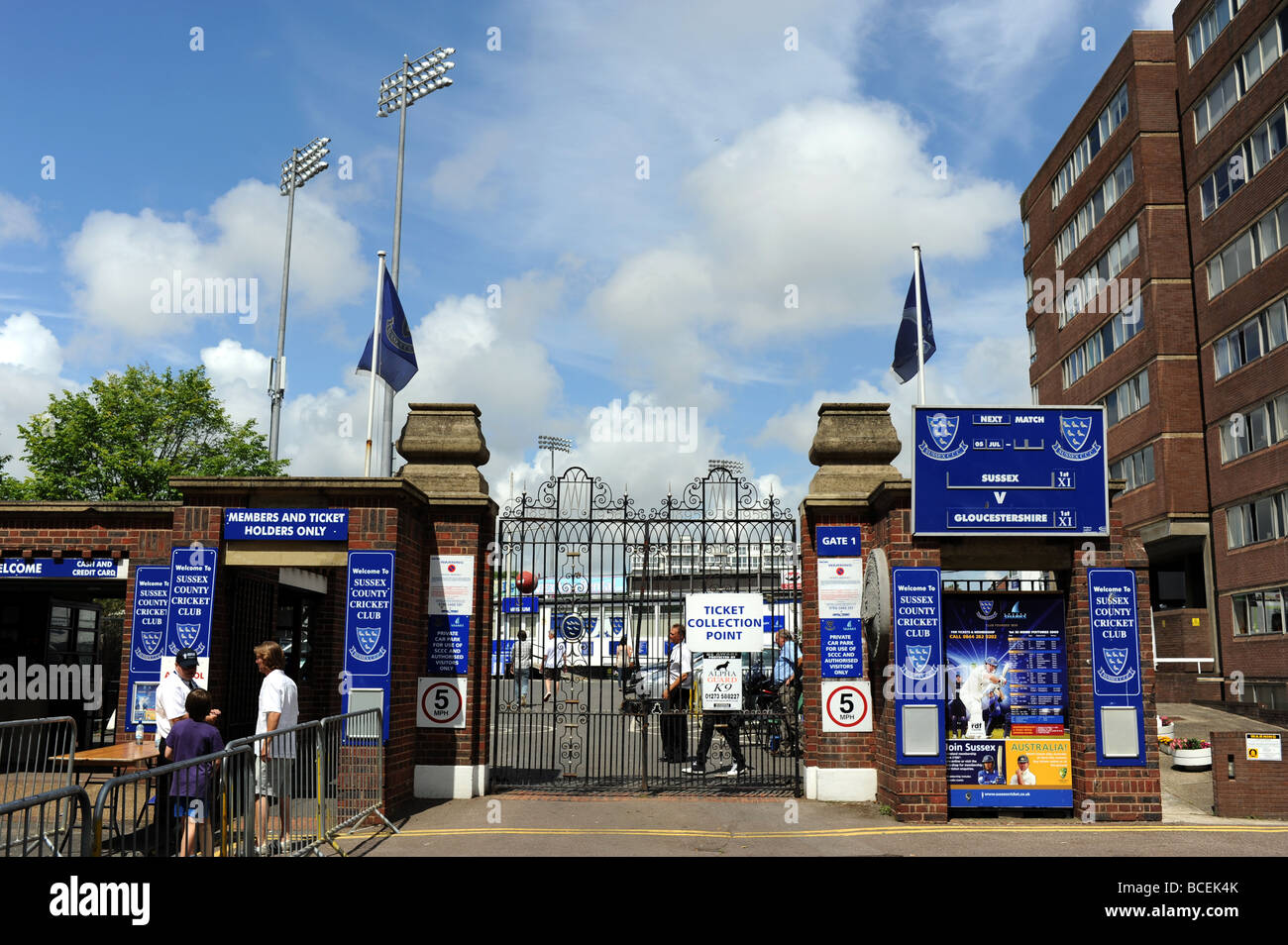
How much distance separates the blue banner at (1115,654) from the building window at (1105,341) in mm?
29008

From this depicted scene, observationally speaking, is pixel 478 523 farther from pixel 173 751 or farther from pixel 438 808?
pixel 173 751

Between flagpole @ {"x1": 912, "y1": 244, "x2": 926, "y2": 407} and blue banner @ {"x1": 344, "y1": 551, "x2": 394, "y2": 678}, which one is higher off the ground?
flagpole @ {"x1": 912, "y1": 244, "x2": 926, "y2": 407}

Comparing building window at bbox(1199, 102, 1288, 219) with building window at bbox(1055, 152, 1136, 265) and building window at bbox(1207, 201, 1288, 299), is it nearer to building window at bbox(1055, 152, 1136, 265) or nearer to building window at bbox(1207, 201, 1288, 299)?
building window at bbox(1207, 201, 1288, 299)

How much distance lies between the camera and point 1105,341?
1561 inches

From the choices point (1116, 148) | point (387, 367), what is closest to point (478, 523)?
point (387, 367)

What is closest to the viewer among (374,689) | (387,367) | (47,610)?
(374,689)

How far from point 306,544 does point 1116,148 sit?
3734 cm

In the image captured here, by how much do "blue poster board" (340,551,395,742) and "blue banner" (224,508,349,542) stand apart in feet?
1.67

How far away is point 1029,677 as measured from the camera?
11.0 m

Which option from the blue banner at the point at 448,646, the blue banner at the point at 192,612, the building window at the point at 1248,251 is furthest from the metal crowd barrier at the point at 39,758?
the building window at the point at 1248,251

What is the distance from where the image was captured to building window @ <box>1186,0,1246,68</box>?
32062mm

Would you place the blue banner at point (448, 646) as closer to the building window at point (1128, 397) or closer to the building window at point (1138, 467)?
the building window at point (1138, 467)

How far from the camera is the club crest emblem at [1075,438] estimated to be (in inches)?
428
